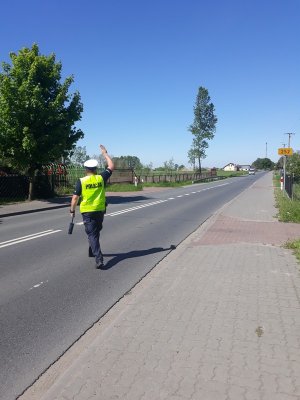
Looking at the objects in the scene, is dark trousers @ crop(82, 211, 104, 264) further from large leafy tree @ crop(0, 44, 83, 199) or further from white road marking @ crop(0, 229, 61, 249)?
large leafy tree @ crop(0, 44, 83, 199)

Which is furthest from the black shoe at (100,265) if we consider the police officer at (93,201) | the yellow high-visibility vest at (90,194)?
the yellow high-visibility vest at (90,194)

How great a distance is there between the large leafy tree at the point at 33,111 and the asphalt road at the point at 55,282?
347 inches

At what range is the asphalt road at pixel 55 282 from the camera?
390 cm

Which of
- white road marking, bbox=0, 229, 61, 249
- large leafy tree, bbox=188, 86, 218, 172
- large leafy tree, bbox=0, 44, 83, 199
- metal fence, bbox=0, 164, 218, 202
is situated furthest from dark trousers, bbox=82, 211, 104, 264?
large leafy tree, bbox=188, 86, 218, 172

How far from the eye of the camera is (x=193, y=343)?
3.84 m

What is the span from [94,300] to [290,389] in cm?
298

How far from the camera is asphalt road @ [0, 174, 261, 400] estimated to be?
3.90 meters

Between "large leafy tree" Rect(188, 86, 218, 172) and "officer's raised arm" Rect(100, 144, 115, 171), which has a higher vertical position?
"large leafy tree" Rect(188, 86, 218, 172)

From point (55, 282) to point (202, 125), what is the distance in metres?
69.8

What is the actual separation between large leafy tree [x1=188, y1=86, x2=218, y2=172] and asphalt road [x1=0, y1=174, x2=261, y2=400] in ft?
201

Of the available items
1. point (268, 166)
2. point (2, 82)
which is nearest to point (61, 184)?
point (2, 82)

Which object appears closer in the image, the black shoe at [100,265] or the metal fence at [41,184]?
the black shoe at [100,265]

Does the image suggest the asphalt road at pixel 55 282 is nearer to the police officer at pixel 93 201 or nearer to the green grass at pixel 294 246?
the police officer at pixel 93 201

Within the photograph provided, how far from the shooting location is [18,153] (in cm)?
2095
